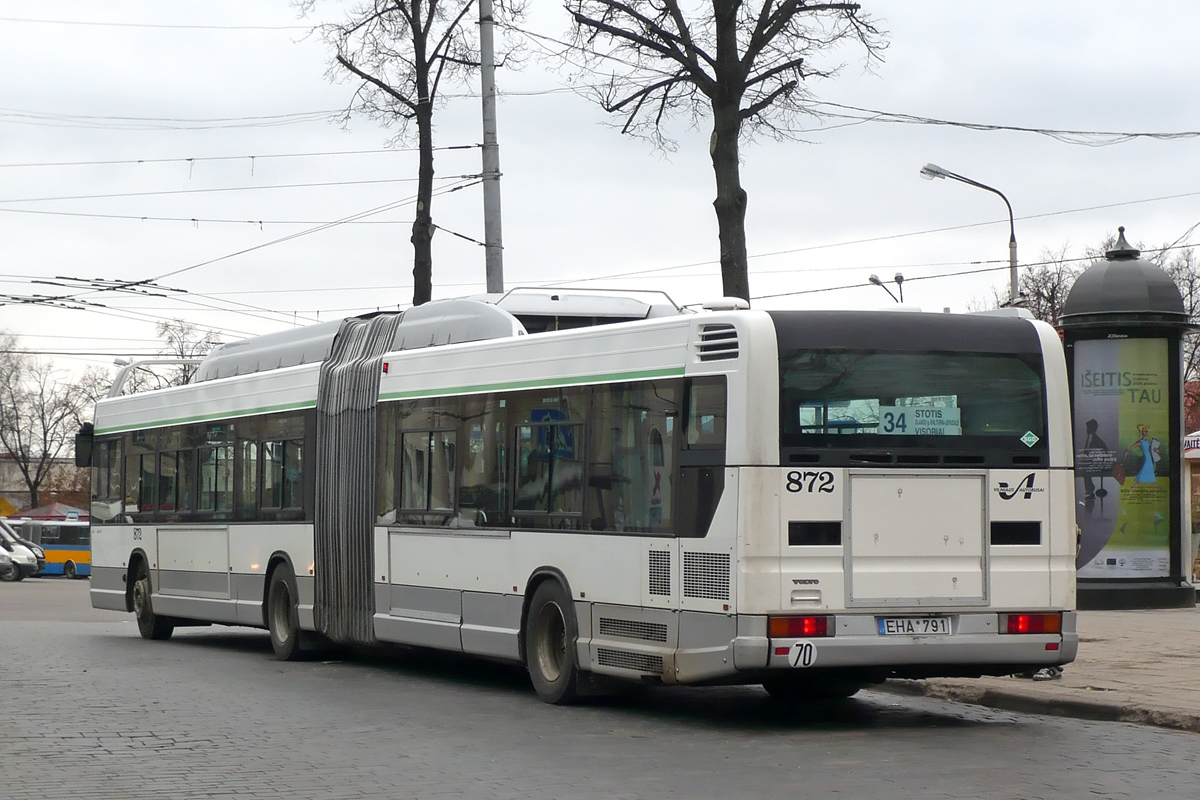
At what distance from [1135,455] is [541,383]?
11.0 meters

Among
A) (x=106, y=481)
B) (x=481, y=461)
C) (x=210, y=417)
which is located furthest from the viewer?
(x=106, y=481)

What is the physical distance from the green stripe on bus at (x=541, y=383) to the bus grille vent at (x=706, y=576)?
1210 millimetres

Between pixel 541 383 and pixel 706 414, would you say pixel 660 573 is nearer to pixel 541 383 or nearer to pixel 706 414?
pixel 706 414

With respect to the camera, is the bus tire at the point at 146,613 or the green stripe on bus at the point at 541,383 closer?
the green stripe on bus at the point at 541,383

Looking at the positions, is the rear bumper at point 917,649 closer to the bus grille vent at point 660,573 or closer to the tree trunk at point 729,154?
the bus grille vent at point 660,573

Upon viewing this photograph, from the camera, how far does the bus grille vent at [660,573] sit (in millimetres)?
11438

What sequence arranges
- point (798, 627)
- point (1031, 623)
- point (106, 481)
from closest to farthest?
point (798, 627)
point (1031, 623)
point (106, 481)

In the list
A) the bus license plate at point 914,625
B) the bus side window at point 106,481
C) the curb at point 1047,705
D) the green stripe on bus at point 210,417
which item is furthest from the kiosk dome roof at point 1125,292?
the bus side window at point 106,481

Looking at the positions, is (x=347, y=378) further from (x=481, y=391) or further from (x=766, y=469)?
(x=766, y=469)

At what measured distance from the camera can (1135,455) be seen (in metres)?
21.6

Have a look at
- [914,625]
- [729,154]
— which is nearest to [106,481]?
[729,154]

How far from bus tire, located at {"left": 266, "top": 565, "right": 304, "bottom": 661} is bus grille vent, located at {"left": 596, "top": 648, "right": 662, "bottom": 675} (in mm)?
5968

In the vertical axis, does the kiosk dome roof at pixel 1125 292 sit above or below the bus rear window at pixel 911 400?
above

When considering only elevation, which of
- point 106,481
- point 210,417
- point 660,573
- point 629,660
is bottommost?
point 629,660
